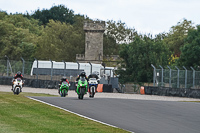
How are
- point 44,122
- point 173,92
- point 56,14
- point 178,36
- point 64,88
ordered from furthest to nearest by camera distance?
point 56,14 < point 178,36 < point 173,92 < point 64,88 < point 44,122

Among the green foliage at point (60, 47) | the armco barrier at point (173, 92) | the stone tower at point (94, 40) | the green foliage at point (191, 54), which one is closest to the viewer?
the armco barrier at point (173, 92)

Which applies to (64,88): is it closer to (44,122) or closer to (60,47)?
(44,122)

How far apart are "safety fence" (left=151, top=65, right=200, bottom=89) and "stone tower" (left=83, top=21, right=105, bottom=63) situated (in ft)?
202

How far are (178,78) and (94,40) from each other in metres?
64.5

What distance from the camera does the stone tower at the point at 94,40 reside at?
4112 inches

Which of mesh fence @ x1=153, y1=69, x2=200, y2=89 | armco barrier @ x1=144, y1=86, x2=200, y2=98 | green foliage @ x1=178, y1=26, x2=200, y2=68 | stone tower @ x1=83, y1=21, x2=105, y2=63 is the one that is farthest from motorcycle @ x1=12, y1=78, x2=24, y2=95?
stone tower @ x1=83, y1=21, x2=105, y2=63

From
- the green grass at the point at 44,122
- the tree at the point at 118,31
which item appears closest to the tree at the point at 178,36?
the tree at the point at 118,31

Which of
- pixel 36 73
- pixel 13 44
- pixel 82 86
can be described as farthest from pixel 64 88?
pixel 13 44

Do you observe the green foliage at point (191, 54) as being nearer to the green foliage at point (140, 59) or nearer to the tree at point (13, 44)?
the green foliage at point (140, 59)

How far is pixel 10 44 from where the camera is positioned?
93.2 m

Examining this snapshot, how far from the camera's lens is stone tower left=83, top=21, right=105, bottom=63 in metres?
104

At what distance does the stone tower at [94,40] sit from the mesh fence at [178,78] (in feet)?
202

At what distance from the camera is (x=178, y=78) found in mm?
41812

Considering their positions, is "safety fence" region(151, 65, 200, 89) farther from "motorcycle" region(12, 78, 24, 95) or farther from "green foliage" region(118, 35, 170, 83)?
"green foliage" region(118, 35, 170, 83)
